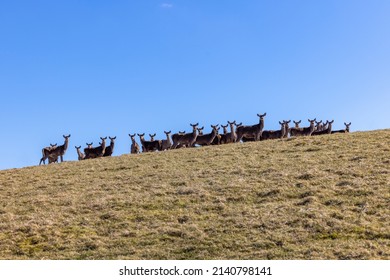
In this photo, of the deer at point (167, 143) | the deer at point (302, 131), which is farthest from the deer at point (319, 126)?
the deer at point (167, 143)

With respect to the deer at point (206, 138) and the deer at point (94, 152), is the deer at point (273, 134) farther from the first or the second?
the deer at point (94, 152)

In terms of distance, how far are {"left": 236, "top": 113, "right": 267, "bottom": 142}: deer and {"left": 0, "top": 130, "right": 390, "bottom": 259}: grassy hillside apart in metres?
8.51

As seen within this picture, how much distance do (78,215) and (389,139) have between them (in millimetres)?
18217

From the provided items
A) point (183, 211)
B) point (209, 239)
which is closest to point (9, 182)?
point (183, 211)

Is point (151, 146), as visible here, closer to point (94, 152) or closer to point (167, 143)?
point (167, 143)

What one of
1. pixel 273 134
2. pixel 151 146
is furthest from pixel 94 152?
pixel 273 134

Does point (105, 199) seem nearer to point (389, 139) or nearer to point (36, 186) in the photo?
point (36, 186)

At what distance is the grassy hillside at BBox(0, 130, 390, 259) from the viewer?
605 inches

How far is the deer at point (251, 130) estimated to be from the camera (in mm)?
39431

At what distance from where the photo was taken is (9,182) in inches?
1118

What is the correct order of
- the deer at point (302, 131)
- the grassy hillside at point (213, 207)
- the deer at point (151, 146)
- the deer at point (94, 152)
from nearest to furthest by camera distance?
the grassy hillside at point (213, 207)
the deer at point (94, 152)
the deer at point (151, 146)
the deer at point (302, 131)

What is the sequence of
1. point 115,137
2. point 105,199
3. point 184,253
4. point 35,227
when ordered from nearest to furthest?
point 184,253, point 35,227, point 105,199, point 115,137

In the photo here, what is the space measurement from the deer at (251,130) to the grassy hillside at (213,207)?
335 inches

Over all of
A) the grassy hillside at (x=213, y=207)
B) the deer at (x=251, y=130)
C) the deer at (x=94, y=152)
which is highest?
the deer at (x=251, y=130)
